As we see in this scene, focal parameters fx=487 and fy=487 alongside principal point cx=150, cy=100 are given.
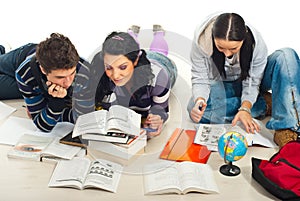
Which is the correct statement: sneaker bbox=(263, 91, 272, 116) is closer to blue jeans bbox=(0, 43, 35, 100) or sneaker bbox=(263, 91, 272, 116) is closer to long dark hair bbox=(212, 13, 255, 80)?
long dark hair bbox=(212, 13, 255, 80)

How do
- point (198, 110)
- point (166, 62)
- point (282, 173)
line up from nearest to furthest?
point (282, 173) → point (198, 110) → point (166, 62)

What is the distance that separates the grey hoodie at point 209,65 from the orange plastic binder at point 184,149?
192 millimetres

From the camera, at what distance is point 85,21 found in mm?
3080

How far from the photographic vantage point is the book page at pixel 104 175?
5.99 feet

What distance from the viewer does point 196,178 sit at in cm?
187

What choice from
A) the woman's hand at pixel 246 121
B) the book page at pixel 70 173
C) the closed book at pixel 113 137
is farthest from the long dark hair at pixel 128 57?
the woman's hand at pixel 246 121

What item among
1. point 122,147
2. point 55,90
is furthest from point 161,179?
point 55,90

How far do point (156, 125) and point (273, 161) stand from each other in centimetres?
54

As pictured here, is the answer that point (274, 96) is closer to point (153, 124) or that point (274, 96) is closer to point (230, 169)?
point (230, 169)

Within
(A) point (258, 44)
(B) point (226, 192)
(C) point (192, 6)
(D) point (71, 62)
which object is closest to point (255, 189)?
(B) point (226, 192)

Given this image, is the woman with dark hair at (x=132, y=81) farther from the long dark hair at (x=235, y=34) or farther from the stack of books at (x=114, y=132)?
the long dark hair at (x=235, y=34)

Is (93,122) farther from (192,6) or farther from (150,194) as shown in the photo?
(192,6)

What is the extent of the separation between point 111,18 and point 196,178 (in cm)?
152

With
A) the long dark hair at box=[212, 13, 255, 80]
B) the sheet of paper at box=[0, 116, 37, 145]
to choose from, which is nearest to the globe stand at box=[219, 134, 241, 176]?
the long dark hair at box=[212, 13, 255, 80]
